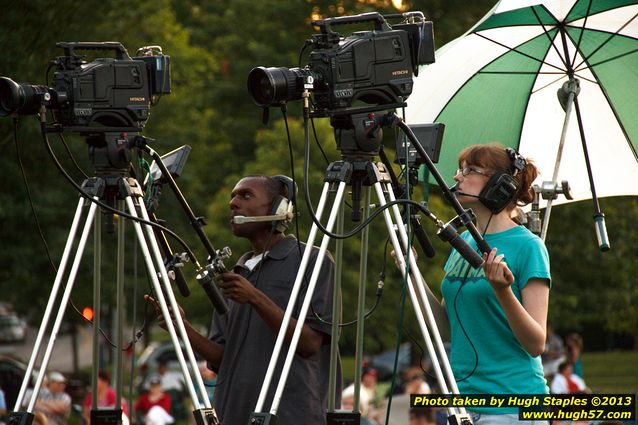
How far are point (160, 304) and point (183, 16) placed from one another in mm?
23160

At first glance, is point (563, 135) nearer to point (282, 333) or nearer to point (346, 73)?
point (346, 73)

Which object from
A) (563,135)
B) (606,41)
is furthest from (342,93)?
(606,41)

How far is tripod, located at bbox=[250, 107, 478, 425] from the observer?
4.35m

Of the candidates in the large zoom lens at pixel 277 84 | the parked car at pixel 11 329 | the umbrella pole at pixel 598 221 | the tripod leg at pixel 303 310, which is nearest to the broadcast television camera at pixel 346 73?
the large zoom lens at pixel 277 84

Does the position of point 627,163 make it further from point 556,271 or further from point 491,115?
point 556,271

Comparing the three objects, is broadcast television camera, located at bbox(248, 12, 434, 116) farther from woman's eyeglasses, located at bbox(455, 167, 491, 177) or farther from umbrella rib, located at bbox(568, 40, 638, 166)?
umbrella rib, located at bbox(568, 40, 638, 166)

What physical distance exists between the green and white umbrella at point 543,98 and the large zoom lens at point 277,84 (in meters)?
2.16

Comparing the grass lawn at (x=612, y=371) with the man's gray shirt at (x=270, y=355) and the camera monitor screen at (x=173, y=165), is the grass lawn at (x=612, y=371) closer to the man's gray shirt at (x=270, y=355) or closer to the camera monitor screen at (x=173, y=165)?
the man's gray shirt at (x=270, y=355)

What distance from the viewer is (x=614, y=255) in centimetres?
2325

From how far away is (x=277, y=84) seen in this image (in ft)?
14.5

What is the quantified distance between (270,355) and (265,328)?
0.47 ft

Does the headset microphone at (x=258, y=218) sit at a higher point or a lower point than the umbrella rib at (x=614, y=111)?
lower

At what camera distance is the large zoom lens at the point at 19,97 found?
4.74 meters

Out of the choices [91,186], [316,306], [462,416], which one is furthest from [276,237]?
[462,416]
